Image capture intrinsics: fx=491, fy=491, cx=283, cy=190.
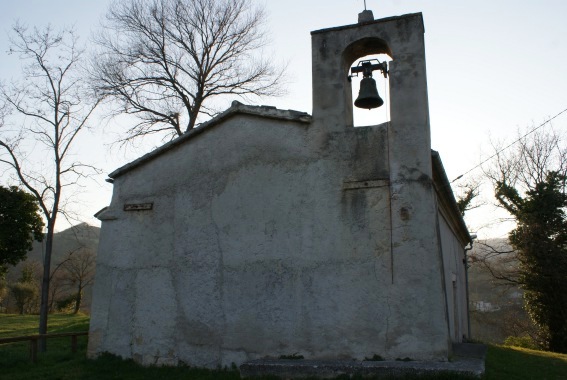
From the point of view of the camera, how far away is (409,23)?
345 inches

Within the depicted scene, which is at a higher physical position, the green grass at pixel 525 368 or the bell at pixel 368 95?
the bell at pixel 368 95

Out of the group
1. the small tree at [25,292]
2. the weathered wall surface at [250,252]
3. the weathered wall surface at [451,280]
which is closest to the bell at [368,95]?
the weathered wall surface at [250,252]

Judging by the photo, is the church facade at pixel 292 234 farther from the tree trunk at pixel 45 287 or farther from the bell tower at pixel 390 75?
the tree trunk at pixel 45 287

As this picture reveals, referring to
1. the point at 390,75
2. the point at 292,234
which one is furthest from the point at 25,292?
the point at 390,75

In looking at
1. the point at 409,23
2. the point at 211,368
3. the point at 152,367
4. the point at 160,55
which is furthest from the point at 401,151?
the point at 160,55

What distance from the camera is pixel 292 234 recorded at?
29.2ft

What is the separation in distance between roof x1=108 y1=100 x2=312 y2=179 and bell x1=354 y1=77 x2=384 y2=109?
39.2 inches

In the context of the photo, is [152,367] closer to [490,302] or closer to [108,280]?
[108,280]

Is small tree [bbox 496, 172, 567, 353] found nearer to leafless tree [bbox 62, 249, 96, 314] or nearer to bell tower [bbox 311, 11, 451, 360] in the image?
bell tower [bbox 311, 11, 451, 360]

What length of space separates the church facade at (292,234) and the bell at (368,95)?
0.88 ft

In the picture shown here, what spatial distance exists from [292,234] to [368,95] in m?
2.82

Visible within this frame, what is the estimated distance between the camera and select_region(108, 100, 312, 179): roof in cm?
923

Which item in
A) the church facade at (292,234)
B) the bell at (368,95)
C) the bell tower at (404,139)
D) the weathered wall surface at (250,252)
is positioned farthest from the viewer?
the bell at (368,95)

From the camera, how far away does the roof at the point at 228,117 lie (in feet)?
30.3
